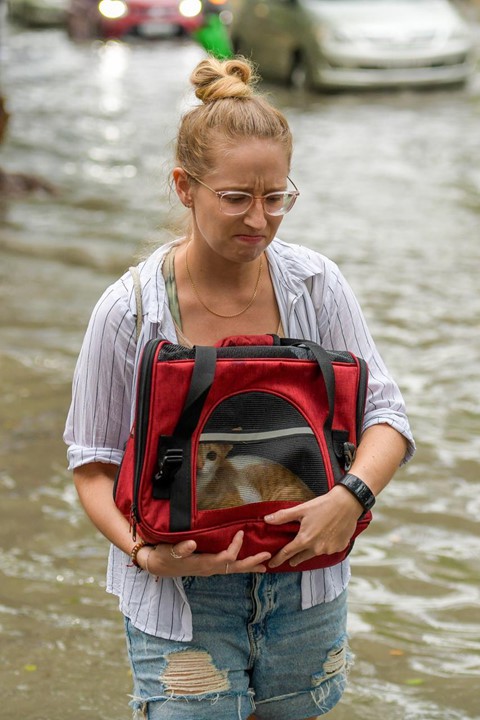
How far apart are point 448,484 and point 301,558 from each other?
3435mm

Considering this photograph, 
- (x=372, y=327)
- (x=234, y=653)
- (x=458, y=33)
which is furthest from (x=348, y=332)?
(x=458, y=33)

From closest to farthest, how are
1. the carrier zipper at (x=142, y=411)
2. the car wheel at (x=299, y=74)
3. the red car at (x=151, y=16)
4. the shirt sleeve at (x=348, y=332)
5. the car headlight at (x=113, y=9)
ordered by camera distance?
the carrier zipper at (x=142, y=411) < the shirt sleeve at (x=348, y=332) < the car wheel at (x=299, y=74) < the red car at (x=151, y=16) < the car headlight at (x=113, y=9)

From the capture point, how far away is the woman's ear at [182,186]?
267cm

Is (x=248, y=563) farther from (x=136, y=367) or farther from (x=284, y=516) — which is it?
(x=136, y=367)

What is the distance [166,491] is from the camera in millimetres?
2422

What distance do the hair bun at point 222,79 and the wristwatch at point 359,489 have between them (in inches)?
31.6

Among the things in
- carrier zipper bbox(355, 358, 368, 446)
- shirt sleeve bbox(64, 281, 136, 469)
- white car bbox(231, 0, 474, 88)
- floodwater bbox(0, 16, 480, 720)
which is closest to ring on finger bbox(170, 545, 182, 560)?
shirt sleeve bbox(64, 281, 136, 469)

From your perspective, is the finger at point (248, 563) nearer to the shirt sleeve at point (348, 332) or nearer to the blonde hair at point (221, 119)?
the shirt sleeve at point (348, 332)

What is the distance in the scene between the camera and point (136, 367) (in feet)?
8.63

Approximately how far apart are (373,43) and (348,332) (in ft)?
48.5

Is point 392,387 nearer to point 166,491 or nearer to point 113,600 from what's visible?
point 166,491

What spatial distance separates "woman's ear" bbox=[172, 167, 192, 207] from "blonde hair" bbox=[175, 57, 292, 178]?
19 mm

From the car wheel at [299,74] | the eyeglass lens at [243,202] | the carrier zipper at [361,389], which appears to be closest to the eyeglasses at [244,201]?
the eyeglass lens at [243,202]

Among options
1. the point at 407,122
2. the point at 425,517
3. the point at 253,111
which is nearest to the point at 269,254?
the point at 253,111
